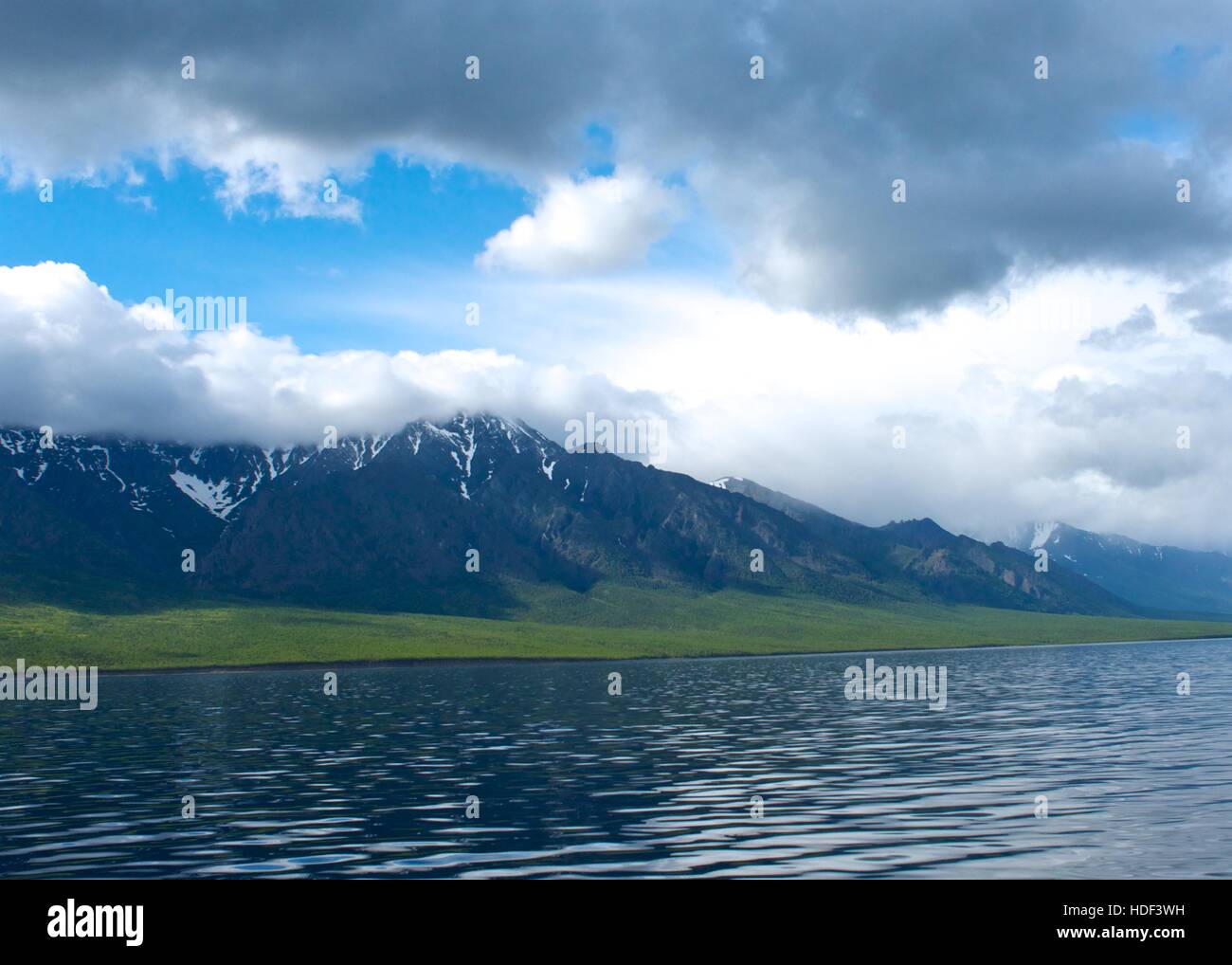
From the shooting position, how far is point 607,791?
5294 centimetres

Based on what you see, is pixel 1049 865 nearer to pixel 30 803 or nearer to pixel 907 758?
pixel 907 758

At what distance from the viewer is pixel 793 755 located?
66.8 meters

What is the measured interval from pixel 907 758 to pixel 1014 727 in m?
22.9

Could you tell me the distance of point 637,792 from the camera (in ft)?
173

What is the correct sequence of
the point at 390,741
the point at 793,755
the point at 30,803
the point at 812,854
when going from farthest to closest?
the point at 390,741, the point at 793,755, the point at 30,803, the point at 812,854

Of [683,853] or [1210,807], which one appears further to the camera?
[1210,807]

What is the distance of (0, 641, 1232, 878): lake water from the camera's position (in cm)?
3694

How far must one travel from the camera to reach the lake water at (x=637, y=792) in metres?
36.9

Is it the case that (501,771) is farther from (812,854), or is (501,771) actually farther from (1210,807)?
(1210,807)

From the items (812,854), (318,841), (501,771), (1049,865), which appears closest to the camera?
(1049,865)

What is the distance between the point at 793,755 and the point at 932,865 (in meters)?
32.7
